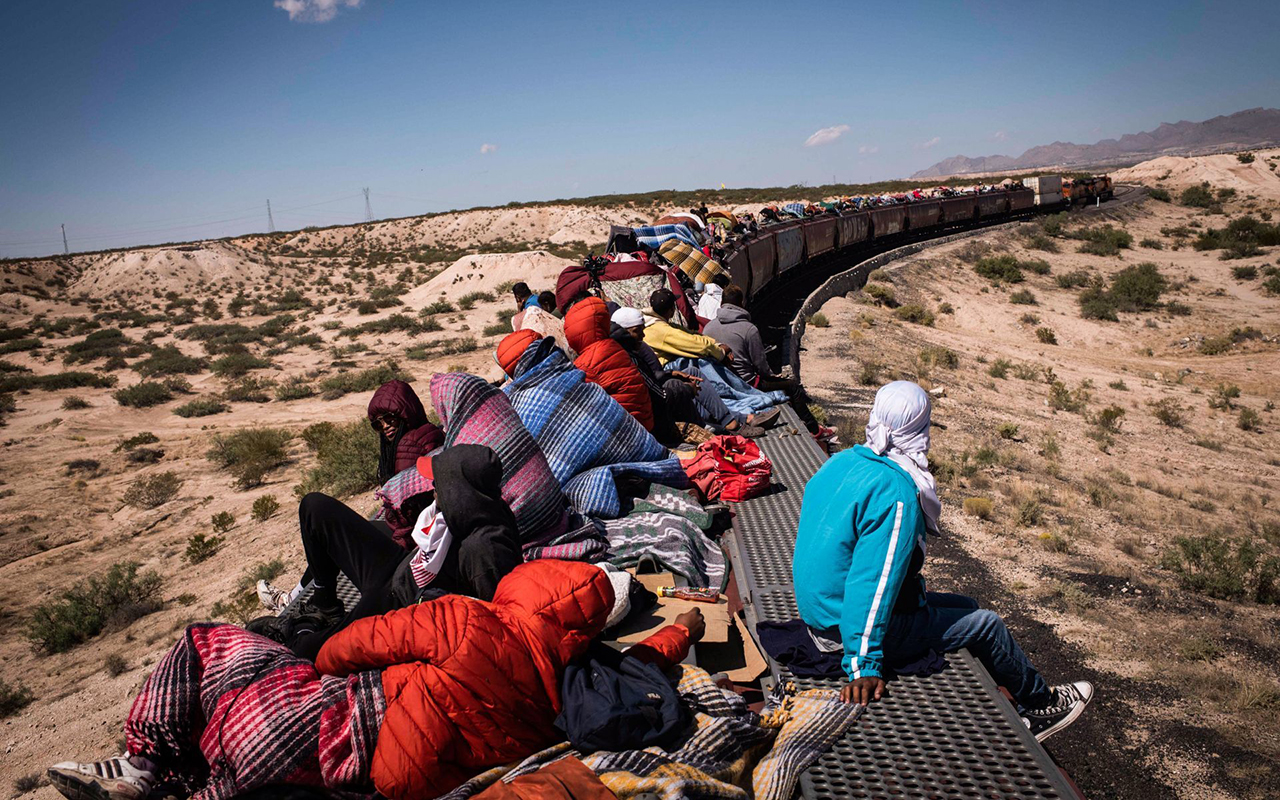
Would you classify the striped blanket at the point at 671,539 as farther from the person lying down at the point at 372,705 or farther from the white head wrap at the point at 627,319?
the white head wrap at the point at 627,319

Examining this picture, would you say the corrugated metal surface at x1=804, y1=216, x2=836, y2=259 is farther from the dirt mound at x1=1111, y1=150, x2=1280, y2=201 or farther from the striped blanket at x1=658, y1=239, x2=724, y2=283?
the dirt mound at x1=1111, y1=150, x2=1280, y2=201

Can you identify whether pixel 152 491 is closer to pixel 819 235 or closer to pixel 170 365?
pixel 170 365

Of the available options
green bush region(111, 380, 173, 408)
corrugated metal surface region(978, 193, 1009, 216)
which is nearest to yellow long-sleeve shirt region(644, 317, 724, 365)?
green bush region(111, 380, 173, 408)

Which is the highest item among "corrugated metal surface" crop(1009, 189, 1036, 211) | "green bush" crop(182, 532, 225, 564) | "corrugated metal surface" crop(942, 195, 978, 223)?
"corrugated metal surface" crop(1009, 189, 1036, 211)

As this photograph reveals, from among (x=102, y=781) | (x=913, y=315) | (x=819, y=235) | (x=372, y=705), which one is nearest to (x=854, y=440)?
(x=372, y=705)

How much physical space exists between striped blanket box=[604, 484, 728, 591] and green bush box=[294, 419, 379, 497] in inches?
234

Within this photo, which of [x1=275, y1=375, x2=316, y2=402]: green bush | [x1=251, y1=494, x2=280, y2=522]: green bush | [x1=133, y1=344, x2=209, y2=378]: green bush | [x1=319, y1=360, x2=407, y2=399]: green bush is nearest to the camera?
[x1=251, y1=494, x2=280, y2=522]: green bush

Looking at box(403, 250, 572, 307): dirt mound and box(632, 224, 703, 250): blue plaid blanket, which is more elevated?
box(403, 250, 572, 307): dirt mound

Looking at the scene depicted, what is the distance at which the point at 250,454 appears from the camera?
10.8 m

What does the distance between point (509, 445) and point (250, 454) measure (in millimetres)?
9054

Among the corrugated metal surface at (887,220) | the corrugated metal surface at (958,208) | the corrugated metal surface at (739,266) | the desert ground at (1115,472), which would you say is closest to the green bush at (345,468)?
the corrugated metal surface at (739,266)

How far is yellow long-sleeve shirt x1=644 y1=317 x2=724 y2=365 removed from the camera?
20.5 ft

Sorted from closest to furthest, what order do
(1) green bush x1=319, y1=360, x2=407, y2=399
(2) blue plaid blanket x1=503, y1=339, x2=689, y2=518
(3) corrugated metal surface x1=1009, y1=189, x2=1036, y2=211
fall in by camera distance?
1. (2) blue plaid blanket x1=503, y1=339, x2=689, y2=518
2. (1) green bush x1=319, y1=360, x2=407, y2=399
3. (3) corrugated metal surface x1=1009, y1=189, x2=1036, y2=211

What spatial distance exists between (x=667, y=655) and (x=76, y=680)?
6016 mm
